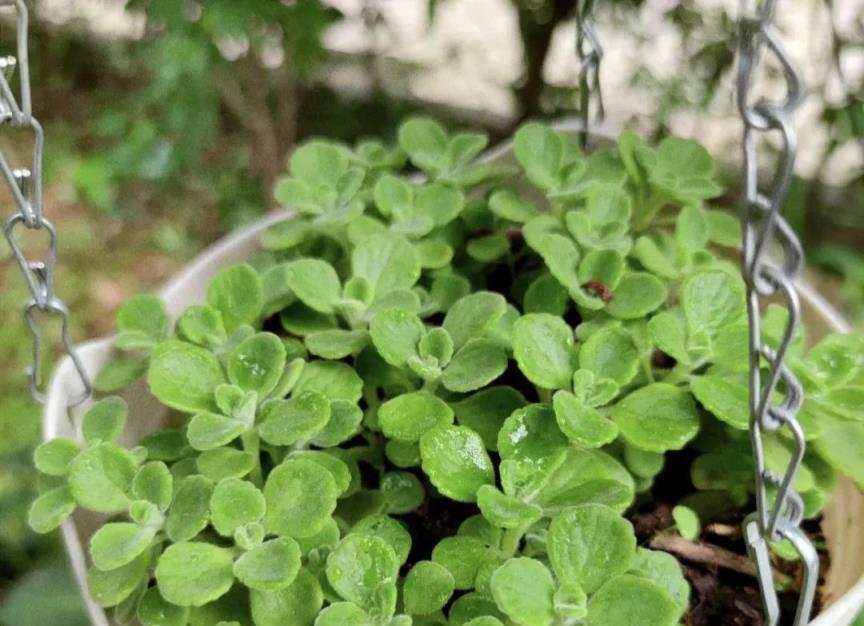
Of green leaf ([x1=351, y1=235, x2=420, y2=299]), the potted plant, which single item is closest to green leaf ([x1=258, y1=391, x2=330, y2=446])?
the potted plant

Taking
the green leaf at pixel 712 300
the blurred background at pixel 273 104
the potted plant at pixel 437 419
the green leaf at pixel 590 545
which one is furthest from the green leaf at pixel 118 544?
the blurred background at pixel 273 104

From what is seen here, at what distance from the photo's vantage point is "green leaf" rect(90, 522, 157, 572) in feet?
1.40

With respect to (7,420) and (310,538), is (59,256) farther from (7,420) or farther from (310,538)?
(310,538)

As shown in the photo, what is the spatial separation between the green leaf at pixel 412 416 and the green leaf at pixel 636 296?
0.14 meters

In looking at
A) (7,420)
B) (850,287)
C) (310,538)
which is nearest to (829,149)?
(850,287)

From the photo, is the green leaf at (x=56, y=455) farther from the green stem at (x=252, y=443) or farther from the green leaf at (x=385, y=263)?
the green leaf at (x=385, y=263)

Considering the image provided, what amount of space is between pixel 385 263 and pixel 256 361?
0.11 meters

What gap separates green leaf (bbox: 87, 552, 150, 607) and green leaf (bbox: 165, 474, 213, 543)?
26 mm

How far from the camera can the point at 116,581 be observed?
452 mm

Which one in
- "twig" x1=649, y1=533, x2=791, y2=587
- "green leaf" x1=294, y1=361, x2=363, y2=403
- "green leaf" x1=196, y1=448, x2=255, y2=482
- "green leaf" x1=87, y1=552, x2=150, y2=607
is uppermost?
"green leaf" x1=294, y1=361, x2=363, y2=403

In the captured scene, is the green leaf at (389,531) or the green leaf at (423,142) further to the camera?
the green leaf at (423,142)

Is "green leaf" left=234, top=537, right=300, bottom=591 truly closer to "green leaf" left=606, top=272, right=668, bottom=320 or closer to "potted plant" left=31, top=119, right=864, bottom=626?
"potted plant" left=31, top=119, right=864, bottom=626

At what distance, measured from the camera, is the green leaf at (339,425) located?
1.53 feet

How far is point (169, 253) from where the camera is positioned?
144cm
